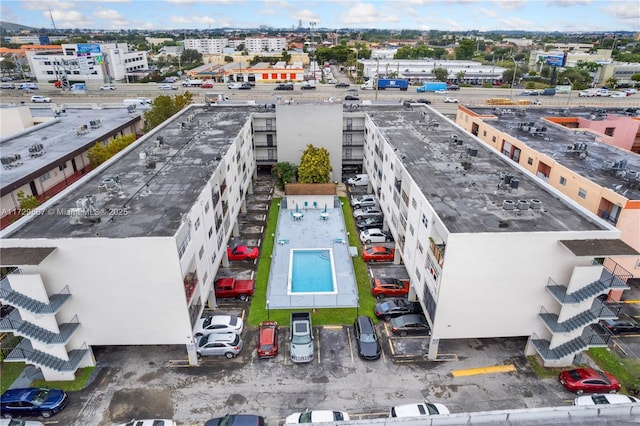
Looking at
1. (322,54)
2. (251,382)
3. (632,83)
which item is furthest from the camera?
(322,54)

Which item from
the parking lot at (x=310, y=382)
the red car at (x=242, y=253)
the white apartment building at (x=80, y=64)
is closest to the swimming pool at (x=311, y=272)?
the red car at (x=242, y=253)

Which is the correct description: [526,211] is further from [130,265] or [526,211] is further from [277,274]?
[130,265]

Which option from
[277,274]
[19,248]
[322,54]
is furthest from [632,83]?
[19,248]

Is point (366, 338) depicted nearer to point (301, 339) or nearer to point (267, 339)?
point (301, 339)

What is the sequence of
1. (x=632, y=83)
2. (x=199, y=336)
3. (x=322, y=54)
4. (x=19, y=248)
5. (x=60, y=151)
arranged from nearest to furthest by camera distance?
1. (x=19, y=248)
2. (x=199, y=336)
3. (x=60, y=151)
4. (x=632, y=83)
5. (x=322, y=54)

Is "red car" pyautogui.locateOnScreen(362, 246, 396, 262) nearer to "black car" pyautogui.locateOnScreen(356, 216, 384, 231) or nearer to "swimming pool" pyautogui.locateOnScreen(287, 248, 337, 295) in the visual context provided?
"swimming pool" pyautogui.locateOnScreen(287, 248, 337, 295)

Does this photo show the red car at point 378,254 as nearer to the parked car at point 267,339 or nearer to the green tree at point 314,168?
the parked car at point 267,339
